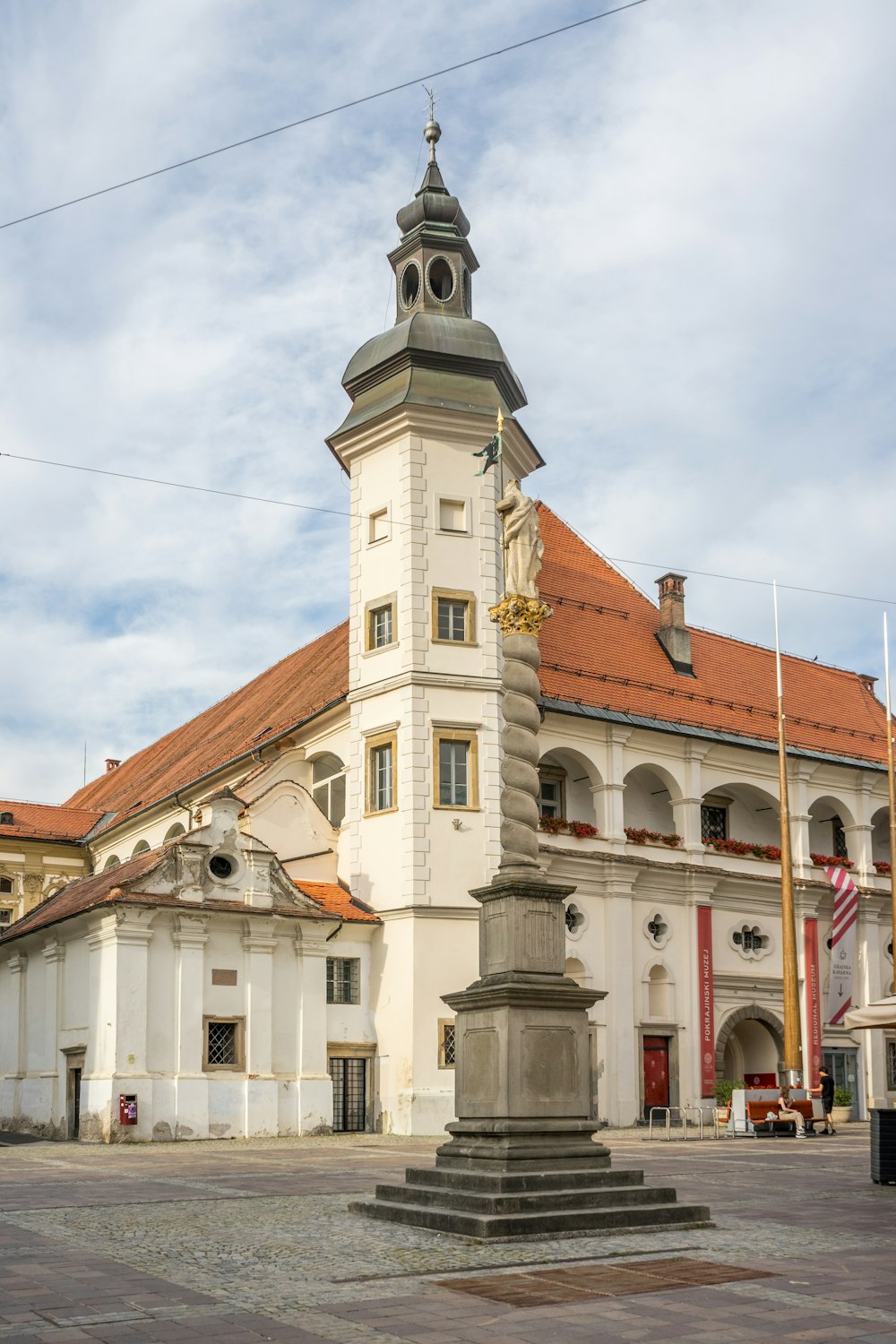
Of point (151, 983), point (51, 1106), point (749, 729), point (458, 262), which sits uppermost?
point (458, 262)

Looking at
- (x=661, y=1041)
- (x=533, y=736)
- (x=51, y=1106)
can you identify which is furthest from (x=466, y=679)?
(x=533, y=736)

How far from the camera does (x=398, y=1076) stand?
101 feet

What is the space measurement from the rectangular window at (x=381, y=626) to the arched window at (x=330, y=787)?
11.9 feet

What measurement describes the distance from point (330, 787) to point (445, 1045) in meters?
7.77

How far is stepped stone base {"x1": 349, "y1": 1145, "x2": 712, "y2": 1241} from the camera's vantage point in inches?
475

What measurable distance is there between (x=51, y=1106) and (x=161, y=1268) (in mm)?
22479

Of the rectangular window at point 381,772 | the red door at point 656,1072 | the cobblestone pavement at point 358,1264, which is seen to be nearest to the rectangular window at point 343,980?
the rectangular window at point 381,772

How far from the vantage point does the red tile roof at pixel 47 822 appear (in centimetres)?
5131

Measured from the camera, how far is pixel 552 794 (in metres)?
36.5

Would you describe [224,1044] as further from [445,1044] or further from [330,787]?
[330,787]

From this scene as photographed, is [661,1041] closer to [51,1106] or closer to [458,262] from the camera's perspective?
[51,1106]

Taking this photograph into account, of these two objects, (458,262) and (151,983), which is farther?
(458,262)

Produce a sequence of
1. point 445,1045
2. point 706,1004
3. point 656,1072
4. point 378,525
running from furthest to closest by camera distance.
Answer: point 706,1004
point 656,1072
point 378,525
point 445,1045

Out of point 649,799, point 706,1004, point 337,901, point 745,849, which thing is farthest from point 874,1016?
point 745,849
